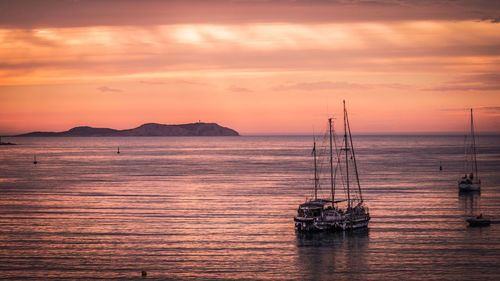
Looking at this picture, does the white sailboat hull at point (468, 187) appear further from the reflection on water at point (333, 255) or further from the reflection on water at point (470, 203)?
the reflection on water at point (333, 255)

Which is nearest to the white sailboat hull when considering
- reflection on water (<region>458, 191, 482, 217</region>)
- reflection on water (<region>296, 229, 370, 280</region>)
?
reflection on water (<region>458, 191, 482, 217</region>)

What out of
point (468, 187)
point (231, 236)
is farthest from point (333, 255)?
point (468, 187)

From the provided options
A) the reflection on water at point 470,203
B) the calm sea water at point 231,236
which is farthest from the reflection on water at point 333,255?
the reflection on water at point 470,203

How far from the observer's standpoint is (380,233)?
7581 centimetres

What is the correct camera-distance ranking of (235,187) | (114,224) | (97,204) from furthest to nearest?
(235,187)
(97,204)
(114,224)

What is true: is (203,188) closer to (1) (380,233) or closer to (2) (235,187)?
(2) (235,187)

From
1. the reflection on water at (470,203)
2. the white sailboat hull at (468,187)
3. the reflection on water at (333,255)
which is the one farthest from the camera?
the white sailboat hull at (468,187)

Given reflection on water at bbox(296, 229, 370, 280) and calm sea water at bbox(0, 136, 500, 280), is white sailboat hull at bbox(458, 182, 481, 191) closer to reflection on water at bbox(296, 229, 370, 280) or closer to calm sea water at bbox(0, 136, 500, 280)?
calm sea water at bbox(0, 136, 500, 280)

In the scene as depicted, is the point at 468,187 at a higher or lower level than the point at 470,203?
higher

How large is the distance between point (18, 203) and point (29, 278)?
51.8m

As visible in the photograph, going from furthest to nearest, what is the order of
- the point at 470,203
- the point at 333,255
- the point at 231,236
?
the point at 470,203 < the point at 231,236 < the point at 333,255

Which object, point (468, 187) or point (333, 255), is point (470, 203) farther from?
point (333, 255)

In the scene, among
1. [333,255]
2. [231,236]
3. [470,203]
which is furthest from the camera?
[470,203]

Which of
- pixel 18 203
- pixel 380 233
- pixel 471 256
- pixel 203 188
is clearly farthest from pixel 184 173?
pixel 471 256
